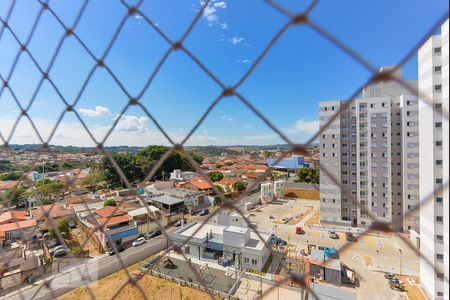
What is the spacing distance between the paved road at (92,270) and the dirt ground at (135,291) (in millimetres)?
128

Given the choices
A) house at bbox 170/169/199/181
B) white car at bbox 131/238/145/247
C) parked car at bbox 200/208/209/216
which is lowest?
white car at bbox 131/238/145/247

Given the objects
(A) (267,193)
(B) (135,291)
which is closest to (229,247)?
(B) (135,291)

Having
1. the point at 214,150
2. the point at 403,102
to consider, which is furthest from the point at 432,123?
the point at 214,150

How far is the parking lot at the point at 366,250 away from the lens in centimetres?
376

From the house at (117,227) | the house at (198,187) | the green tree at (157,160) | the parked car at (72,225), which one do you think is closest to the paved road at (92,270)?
the house at (117,227)

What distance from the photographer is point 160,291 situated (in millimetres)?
3674

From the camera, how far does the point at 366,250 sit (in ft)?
16.3

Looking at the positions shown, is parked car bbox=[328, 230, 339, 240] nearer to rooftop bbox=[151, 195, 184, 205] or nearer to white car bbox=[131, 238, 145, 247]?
rooftop bbox=[151, 195, 184, 205]

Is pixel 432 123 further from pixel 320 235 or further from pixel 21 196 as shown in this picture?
pixel 21 196

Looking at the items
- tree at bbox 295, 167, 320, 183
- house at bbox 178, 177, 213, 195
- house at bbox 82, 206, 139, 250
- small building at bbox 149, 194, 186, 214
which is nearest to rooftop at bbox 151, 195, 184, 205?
small building at bbox 149, 194, 186, 214

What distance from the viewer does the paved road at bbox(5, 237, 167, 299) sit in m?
3.39

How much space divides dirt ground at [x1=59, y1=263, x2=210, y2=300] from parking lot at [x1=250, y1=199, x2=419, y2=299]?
99.5 inches

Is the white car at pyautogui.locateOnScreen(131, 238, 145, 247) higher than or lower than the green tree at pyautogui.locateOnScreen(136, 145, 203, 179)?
lower

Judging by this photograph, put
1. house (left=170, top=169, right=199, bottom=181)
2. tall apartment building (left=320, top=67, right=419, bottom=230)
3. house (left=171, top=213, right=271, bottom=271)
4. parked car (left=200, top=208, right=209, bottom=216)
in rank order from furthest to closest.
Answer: house (left=170, top=169, right=199, bottom=181) → parked car (left=200, top=208, right=209, bottom=216) → tall apartment building (left=320, top=67, right=419, bottom=230) → house (left=171, top=213, right=271, bottom=271)
